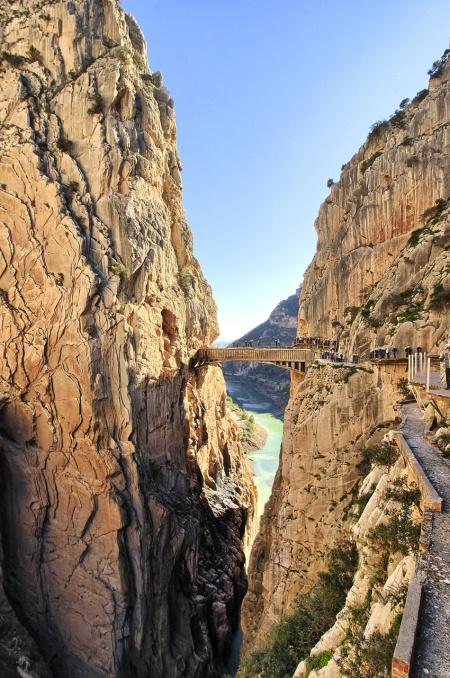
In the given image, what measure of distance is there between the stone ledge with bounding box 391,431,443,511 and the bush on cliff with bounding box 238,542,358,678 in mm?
3055

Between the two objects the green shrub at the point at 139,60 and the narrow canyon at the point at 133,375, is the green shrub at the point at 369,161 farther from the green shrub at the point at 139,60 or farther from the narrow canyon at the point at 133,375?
the green shrub at the point at 139,60

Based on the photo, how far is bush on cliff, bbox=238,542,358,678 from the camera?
9344 mm

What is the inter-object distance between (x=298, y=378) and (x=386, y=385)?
998 centimetres

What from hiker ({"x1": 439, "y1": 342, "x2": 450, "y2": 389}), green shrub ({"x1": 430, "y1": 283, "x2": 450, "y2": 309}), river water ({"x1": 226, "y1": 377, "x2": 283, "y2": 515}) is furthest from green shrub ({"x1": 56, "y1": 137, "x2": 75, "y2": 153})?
river water ({"x1": 226, "y1": 377, "x2": 283, "y2": 515})

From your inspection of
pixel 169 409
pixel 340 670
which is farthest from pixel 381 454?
pixel 169 409

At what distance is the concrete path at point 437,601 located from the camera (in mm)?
4004

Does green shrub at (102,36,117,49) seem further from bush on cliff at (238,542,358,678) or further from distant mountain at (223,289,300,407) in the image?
distant mountain at (223,289,300,407)

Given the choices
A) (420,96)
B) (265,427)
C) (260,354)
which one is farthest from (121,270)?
(265,427)

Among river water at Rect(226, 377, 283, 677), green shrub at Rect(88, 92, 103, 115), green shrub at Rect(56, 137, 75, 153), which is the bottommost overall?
river water at Rect(226, 377, 283, 677)

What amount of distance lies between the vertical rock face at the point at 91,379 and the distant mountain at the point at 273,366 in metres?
71.6

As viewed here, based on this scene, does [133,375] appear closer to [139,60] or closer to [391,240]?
[391,240]

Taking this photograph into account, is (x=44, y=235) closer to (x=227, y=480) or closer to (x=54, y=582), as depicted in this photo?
(x=54, y=582)

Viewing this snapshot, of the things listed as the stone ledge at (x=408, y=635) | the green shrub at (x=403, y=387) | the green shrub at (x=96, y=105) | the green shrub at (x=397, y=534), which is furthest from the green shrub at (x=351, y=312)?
the green shrub at (x=96, y=105)

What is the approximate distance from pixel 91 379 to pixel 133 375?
2.36m
